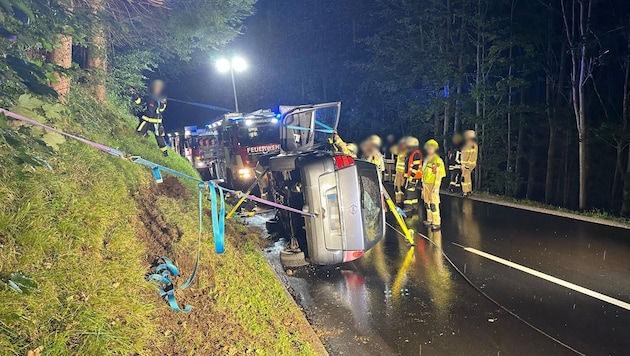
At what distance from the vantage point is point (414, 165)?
9438mm

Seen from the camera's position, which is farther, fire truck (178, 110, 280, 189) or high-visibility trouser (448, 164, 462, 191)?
high-visibility trouser (448, 164, 462, 191)

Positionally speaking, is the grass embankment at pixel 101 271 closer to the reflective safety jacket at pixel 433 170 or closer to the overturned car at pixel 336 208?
the overturned car at pixel 336 208

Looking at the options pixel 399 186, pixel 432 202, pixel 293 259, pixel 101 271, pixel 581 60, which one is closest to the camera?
pixel 101 271

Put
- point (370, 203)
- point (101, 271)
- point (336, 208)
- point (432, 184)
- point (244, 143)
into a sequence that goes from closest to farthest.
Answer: point (101, 271) < point (336, 208) < point (370, 203) < point (432, 184) < point (244, 143)

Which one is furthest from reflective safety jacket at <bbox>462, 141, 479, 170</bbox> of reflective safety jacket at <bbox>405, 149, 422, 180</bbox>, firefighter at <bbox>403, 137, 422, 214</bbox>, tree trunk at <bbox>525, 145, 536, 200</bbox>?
tree trunk at <bbox>525, 145, 536, 200</bbox>

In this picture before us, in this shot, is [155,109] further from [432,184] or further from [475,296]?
[475,296]

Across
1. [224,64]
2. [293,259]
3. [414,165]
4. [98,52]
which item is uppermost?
[224,64]

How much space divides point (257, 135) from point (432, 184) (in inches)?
227

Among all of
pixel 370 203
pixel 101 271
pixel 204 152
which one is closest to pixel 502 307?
pixel 370 203

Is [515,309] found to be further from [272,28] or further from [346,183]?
[272,28]

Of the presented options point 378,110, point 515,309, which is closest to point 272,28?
point 378,110

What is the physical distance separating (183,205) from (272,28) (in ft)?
102

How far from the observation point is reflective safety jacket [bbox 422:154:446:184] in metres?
8.44

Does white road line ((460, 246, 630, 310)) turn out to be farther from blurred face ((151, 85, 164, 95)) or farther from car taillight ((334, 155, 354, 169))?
blurred face ((151, 85, 164, 95))
